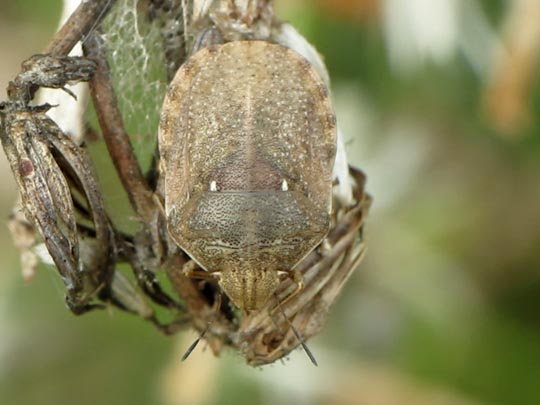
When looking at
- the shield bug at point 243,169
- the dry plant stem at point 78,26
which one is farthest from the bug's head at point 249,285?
the dry plant stem at point 78,26

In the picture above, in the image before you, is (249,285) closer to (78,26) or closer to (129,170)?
(129,170)

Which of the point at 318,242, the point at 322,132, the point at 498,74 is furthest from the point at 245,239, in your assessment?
the point at 498,74

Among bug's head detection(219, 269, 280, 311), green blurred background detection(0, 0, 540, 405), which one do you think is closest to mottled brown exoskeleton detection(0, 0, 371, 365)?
bug's head detection(219, 269, 280, 311)

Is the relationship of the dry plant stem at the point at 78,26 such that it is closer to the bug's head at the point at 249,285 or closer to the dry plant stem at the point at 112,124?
the dry plant stem at the point at 112,124

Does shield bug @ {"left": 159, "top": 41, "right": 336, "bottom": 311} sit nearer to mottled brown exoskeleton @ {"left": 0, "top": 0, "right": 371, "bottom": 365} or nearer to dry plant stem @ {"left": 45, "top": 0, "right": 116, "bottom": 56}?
mottled brown exoskeleton @ {"left": 0, "top": 0, "right": 371, "bottom": 365}

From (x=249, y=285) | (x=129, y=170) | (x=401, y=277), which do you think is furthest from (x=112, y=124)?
(x=401, y=277)
